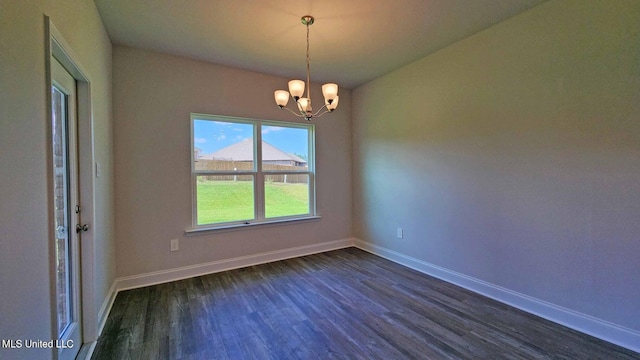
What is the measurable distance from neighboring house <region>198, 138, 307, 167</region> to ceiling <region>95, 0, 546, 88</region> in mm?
1057

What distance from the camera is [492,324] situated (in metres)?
2.27

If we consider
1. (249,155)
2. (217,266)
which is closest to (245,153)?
(249,155)

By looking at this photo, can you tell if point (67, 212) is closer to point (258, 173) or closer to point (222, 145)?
point (222, 145)

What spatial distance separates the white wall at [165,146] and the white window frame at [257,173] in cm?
7

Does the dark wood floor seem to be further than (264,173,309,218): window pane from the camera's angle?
No

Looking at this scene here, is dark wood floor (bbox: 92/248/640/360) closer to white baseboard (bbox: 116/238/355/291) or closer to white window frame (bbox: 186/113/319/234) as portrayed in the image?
white baseboard (bbox: 116/238/355/291)

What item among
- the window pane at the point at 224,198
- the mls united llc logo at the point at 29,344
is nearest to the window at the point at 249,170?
the window pane at the point at 224,198

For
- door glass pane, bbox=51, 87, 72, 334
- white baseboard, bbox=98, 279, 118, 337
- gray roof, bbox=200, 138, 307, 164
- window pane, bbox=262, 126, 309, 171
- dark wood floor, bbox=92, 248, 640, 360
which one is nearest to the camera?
door glass pane, bbox=51, 87, 72, 334

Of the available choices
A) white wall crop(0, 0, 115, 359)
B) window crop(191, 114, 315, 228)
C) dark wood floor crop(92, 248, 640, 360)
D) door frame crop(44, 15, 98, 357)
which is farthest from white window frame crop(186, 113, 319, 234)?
white wall crop(0, 0, 115, 359)

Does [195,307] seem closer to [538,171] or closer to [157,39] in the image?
[157,39]

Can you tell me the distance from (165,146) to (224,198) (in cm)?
95

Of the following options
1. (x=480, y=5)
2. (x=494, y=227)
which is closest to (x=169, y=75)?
(x=480, y=5)

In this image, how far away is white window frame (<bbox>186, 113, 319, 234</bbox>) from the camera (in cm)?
340

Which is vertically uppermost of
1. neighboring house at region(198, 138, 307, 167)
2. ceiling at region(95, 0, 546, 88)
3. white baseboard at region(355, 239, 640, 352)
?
ceiling at region(95, 0, 546, 88)
